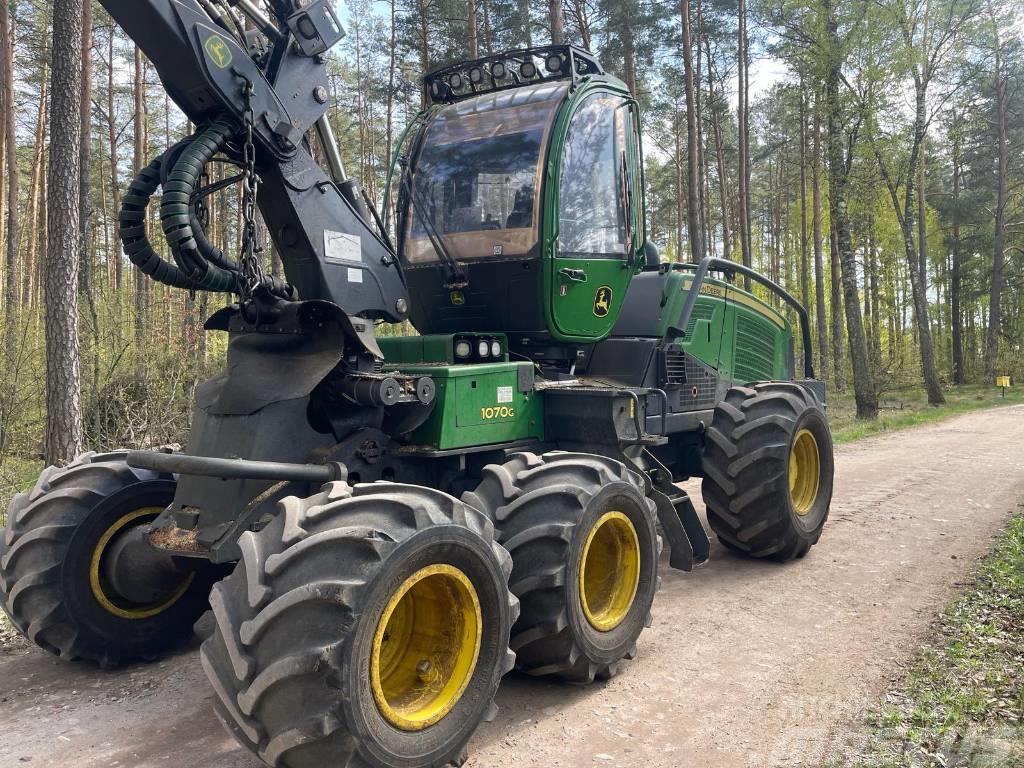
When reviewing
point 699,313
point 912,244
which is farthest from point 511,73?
point 912,244

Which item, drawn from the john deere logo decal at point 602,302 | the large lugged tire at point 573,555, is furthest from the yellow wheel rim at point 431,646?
the john deere logo decal at point 602,302

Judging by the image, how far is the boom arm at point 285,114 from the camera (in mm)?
3662

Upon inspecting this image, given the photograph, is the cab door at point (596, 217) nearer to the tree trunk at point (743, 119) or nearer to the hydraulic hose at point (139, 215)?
the hydraulic hose at point (139, 215)

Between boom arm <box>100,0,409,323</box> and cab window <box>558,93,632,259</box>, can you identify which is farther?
cab window <box>558,93,632,259</box>

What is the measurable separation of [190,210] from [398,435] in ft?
4.97

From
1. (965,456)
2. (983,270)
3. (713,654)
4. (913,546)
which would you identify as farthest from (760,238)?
(713,654)

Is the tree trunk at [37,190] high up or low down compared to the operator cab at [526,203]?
up

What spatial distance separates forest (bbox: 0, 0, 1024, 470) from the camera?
10180mm

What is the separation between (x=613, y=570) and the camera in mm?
4570

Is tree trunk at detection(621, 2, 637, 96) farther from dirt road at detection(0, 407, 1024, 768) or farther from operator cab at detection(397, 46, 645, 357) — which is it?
dirt road at detection(0, 407, 1024, 768)

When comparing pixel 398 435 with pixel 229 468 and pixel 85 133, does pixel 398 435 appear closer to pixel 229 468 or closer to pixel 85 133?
pixel 229 468

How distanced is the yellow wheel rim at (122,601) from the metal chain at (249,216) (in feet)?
4.86

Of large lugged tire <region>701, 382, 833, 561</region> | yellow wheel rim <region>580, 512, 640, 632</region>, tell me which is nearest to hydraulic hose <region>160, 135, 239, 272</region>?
yellow wheel rim <region>580, 512, 640, 632</region>

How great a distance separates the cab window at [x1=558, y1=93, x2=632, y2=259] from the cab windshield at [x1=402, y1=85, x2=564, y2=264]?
21 cm
